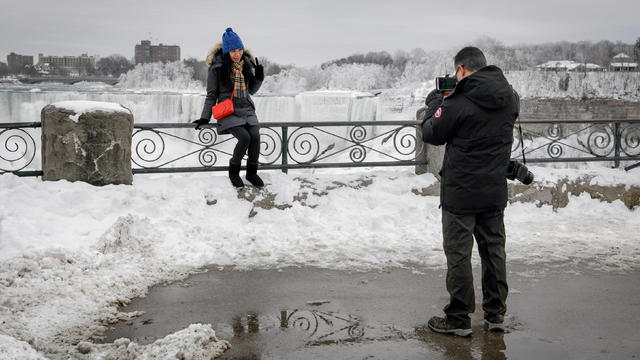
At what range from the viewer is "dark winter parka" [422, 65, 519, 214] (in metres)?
4.18

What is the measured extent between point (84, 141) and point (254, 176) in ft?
7.03

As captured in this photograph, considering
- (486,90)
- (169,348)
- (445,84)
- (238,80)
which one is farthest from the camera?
(238,80)

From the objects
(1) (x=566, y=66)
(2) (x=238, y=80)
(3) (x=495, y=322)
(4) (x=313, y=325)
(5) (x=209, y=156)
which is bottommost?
(4) (x=313, y=325)

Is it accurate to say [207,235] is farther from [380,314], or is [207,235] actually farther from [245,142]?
[380,314]

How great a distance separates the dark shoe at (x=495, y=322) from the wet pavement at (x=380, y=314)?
0.15 feet

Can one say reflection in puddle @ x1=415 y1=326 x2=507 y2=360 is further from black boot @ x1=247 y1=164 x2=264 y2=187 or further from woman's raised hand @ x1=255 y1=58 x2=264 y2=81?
woman's raised hand @ x1=255 y1=58 x2=264 y2=81

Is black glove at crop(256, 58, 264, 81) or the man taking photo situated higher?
black glove at crop(256, 58, 264, 81)

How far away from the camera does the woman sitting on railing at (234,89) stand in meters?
7.77

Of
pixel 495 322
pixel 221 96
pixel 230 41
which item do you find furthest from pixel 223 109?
pixel 495 322

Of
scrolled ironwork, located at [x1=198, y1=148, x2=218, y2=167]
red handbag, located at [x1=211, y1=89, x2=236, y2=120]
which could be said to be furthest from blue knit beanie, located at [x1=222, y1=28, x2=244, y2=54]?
scrolled ironwork, located at [x1=198, y1=148, x2=218, y2=167]

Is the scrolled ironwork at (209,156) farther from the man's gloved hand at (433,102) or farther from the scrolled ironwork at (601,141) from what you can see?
the scrolled ironwork at (601,141)

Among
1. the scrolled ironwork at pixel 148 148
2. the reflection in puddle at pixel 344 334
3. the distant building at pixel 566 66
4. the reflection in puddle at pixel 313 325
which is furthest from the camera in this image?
the distant building at pixel 566 66

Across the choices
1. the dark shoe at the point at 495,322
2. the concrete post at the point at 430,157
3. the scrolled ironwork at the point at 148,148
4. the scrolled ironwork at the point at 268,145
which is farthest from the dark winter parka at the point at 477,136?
the scrolled ironwork at the point at 148,148

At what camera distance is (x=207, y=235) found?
693 centimetres
